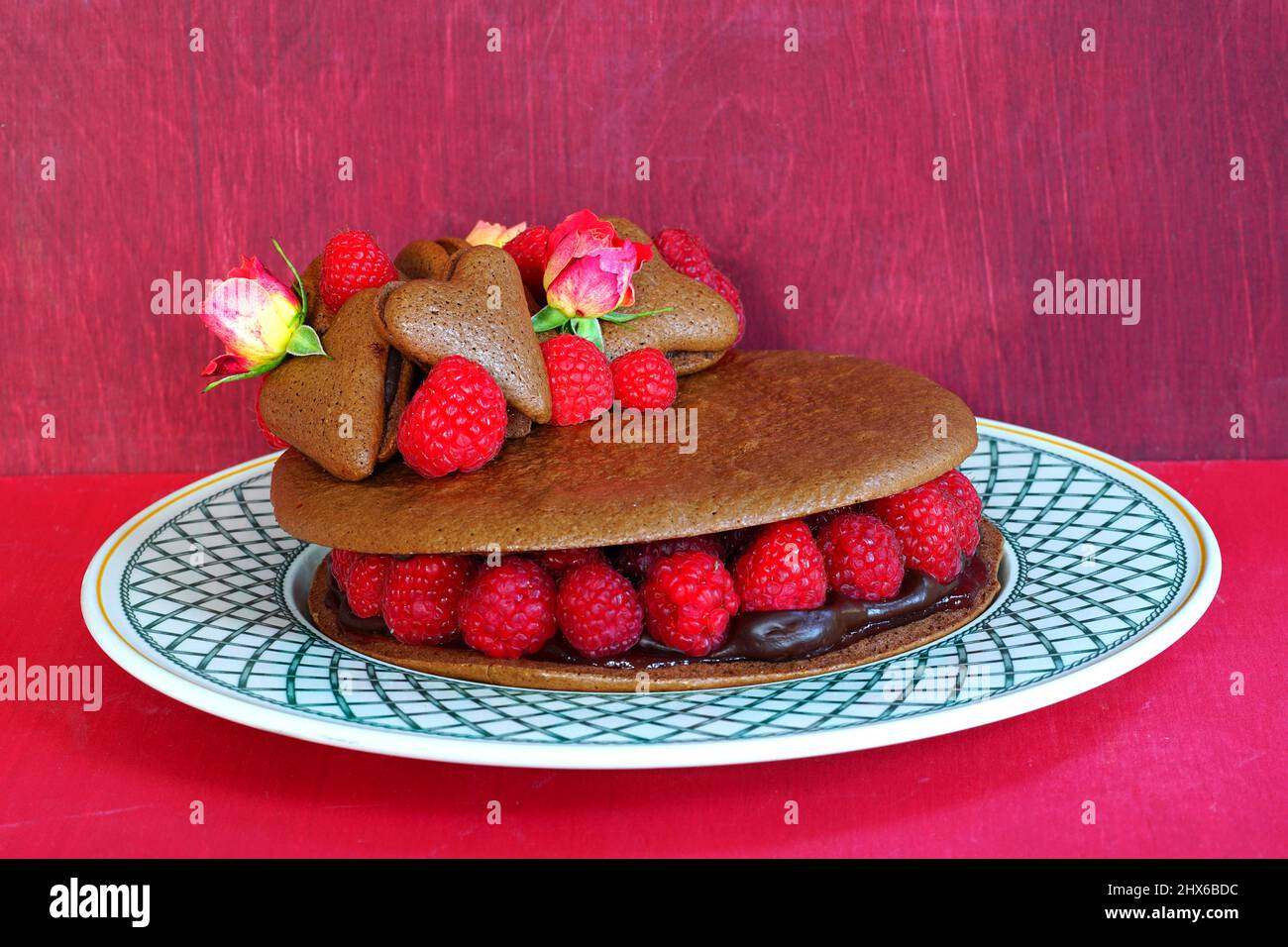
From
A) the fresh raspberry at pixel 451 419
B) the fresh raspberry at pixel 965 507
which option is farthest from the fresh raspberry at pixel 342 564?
the fresh raspberry at pixel 965 507

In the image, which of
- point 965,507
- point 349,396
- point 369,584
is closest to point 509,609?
point 369,584

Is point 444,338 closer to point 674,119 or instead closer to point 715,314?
point 715,314

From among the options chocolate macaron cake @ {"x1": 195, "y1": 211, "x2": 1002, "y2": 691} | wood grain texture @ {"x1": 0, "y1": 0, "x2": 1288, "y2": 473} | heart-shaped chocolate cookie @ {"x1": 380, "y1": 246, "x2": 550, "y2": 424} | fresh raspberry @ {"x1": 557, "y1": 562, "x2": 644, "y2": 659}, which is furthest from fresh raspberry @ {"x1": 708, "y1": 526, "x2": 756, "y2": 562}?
wood grain texture @ {"x1": 0, "y1": 0, "x2": 1288, "y2": 473}

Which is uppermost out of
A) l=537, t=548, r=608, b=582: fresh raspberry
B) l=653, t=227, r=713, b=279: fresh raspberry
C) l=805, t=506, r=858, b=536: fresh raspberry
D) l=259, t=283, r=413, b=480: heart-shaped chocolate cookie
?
l=653, t=227, r=713, b=279: fresh raspberry

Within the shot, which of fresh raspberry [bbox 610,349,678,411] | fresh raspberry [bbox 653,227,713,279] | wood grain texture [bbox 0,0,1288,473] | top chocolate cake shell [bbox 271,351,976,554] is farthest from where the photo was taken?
wood grain texture [bbox 0,0,1288,473]

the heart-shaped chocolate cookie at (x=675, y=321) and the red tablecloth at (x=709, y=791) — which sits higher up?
the heart-shaped chocolate cookie at (x=675, y=321)

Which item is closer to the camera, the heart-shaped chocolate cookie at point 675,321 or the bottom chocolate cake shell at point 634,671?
the bottom chocolate cake shell at point 634,671

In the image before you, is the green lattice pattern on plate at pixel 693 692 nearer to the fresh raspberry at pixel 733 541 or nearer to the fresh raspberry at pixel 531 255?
the fresh raspberry at pixel 733 541

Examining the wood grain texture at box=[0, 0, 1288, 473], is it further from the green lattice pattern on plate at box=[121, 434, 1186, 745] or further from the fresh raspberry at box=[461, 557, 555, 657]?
the fresh raspberry at box=[461, 557, 555, 657]
